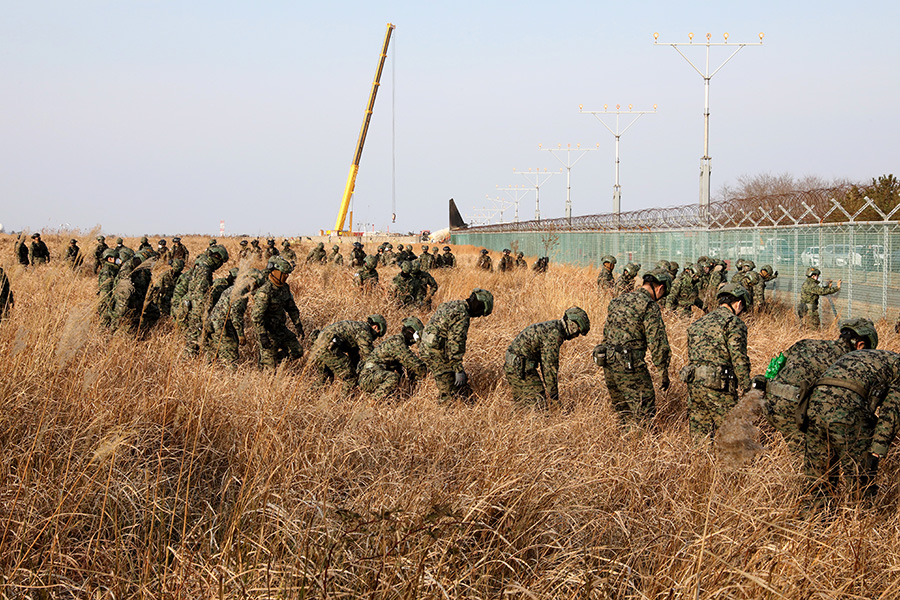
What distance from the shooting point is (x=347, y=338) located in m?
7.81

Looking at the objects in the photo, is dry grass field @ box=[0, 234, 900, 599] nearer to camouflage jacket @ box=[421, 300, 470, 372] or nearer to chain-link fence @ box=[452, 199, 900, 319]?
camouflage jacket @ box=[421, 300, 470, 372]

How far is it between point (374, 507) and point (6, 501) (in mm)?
1629

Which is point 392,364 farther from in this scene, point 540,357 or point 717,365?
point 717,365

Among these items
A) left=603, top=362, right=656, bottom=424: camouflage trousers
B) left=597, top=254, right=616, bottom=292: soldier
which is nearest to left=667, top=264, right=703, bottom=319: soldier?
left=597, top=254, right=616, bottom=292: soldier

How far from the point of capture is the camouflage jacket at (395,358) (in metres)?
7.39

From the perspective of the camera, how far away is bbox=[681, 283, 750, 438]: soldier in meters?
6.20

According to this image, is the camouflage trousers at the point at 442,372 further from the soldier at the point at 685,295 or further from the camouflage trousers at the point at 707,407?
the soldier at the point at 685,295

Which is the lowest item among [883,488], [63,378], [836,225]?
[883,488]

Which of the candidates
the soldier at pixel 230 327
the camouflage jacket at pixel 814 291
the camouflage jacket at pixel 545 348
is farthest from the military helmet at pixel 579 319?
the camouflage jacket at pixel 814 291

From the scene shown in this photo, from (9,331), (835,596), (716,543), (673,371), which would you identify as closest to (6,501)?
(9,331)

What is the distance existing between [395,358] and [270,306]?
1.78m

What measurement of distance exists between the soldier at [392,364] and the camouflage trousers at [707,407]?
2563mm

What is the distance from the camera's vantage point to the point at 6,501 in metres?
3.19

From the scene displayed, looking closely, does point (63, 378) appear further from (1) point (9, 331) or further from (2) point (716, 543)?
(2) point (716, 543)
